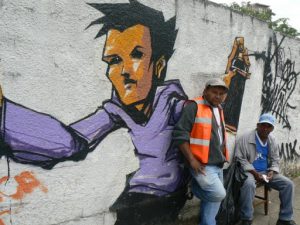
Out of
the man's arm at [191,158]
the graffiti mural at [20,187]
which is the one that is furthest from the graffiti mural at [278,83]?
the graffiti mural at [20,187]

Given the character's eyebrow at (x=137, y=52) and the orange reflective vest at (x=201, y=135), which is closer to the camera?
the character's eyebrow at (x=137, y=52)

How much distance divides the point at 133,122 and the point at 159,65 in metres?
0.66

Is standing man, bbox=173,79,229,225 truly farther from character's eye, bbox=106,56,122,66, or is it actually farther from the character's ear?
character's eye, bbox=106,56,122,66

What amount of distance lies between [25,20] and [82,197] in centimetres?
159

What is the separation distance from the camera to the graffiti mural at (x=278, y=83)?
5594 millimetres

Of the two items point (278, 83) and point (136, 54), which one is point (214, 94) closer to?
point (136, 54)

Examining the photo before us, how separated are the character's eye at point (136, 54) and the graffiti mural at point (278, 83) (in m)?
2.60

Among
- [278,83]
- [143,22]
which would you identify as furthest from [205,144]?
[278,83]

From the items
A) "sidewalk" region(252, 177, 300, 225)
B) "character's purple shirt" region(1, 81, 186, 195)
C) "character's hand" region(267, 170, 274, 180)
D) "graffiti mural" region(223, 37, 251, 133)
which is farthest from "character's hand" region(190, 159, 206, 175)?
"sidewalk" region(252, 177, 300, 225)

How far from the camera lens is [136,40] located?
3.56 metres

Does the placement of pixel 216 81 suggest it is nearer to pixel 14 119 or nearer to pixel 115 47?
pixel 115 47

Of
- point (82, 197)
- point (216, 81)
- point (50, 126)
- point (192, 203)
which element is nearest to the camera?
point (50, 126)

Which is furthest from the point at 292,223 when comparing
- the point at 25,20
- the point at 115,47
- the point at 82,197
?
the point at 25,20

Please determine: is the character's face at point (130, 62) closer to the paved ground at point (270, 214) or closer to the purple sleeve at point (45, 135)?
the purple sleeve at point (45, 135)
